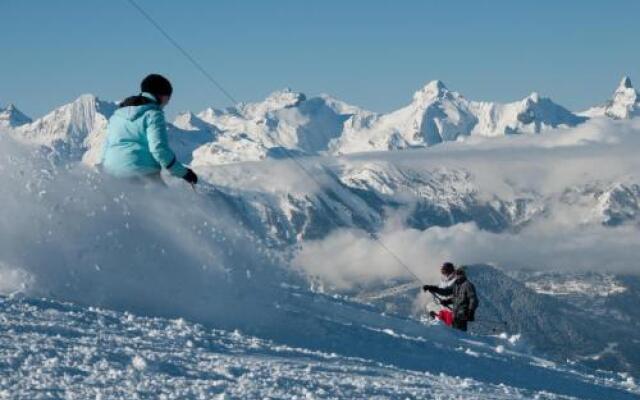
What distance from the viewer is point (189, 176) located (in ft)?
49.3

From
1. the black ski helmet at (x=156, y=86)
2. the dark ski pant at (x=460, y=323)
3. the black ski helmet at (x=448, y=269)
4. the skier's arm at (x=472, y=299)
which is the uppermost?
the black ski helmet at (x=448, y=269)

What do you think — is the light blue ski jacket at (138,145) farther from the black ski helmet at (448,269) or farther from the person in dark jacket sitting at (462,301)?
the black ski helmet at (448,269)

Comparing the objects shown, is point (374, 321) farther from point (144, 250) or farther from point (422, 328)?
point (144, 250)

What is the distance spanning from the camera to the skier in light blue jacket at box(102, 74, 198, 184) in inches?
557

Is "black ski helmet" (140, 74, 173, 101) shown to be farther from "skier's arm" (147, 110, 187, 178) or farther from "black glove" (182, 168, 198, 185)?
"black glove" (182, 168, 198, 185)

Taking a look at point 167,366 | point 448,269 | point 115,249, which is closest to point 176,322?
point 115,249

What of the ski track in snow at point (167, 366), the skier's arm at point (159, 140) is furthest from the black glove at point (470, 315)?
the skier's arm at point (159, 140)

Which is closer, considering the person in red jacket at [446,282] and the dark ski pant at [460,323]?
the dark ski pant at [460,323]

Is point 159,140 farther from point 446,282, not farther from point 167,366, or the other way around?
point 446,282

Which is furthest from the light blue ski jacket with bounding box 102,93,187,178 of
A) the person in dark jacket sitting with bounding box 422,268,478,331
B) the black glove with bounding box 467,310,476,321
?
the black glove with bounding box 467,310,476,321

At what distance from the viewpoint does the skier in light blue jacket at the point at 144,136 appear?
46.4ft

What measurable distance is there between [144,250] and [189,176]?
1.57 m

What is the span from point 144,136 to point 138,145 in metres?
0.25

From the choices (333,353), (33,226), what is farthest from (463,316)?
(33,226)
